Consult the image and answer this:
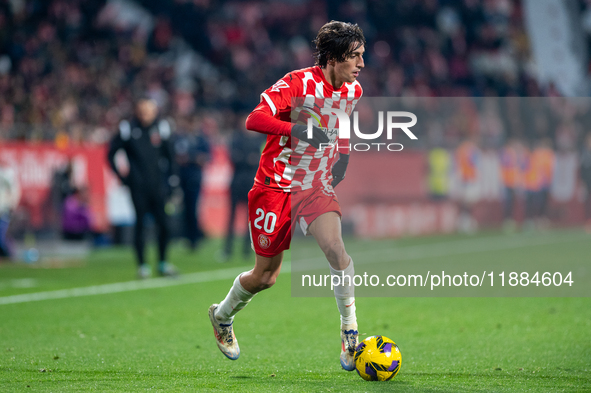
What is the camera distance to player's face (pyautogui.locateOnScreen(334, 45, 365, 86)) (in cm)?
473

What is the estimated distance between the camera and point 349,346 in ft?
15.5

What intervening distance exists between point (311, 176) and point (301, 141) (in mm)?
251

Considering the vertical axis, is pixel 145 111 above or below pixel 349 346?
above

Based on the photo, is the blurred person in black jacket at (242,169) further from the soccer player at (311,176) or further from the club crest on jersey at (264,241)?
the club crest on jersey at (264,241)

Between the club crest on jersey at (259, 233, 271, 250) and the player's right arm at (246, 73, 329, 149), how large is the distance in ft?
2.15

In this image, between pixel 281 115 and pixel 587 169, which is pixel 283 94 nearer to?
pixel 281 115

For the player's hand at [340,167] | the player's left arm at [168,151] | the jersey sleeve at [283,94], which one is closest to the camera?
the jersey sleeve at [283,94]

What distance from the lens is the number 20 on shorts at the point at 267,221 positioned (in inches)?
189

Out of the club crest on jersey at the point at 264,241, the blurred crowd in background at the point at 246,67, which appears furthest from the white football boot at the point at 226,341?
the blurred crowd in background at the point at 246,67

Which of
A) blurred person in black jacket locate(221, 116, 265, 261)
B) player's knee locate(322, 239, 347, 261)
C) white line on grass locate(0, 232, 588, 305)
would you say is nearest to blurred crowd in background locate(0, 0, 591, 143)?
blurred person in black jacket locate(221, 116, 265, 261)

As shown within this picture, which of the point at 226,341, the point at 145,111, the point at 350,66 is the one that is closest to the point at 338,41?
the point at 350,66

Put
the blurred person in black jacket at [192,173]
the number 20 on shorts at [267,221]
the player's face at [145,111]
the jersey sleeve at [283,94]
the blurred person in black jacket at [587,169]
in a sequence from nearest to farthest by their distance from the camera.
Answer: the jersey sleeve at [283,94] → the number 20 on shorts at [267,221] → the player's face at [145,111] → the blurred person in black jacket at [192,173] → the blurred person in black jacket at [587,169]

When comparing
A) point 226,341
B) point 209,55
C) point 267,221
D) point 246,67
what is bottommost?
point 226,341

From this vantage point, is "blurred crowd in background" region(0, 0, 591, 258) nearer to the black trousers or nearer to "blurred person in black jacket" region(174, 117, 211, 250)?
"blurred person in black jacket" region(174, 117, 211, 250)
